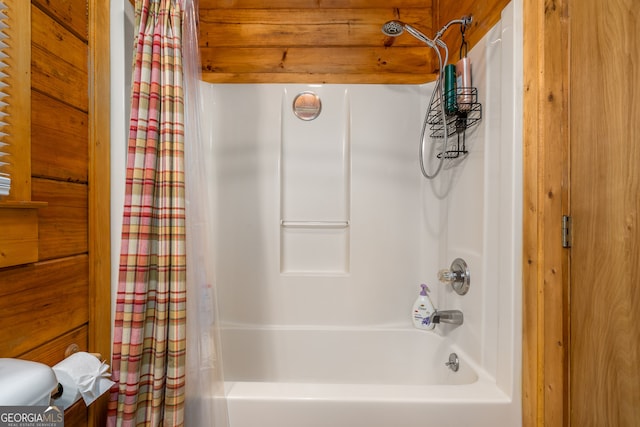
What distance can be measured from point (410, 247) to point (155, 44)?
1526mm

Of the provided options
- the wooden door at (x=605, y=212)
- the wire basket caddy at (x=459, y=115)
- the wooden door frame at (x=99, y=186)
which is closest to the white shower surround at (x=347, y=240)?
the wire basket caddy at (x=459, y=115)

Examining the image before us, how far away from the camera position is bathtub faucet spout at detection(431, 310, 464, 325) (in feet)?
4.42

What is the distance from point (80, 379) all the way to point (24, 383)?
171mm

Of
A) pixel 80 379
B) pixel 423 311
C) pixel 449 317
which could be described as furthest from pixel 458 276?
pixel 80 379

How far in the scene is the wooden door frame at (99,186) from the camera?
88 cm

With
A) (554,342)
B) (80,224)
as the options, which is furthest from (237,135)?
(554,342)

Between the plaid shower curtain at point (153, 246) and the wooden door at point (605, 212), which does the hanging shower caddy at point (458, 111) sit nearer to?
the wooden door at point (605, 212)

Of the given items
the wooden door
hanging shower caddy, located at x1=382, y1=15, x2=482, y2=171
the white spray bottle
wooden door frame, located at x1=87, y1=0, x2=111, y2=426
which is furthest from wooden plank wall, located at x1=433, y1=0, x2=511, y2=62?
wooden door frame, located at x1=87, y1=0, x2=111, y2=426

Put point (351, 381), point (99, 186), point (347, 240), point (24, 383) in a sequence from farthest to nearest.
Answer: point (347, 240) < point (351, 381) < point (99, 186) < point (24, 383)

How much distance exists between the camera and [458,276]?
1.35 meters

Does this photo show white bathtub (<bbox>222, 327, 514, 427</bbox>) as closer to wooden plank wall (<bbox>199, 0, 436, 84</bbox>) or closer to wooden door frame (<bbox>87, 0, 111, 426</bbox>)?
wooden door frame (<bbox>87, 0, 111, 426</bbox>)

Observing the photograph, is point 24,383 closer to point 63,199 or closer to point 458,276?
point 63,199

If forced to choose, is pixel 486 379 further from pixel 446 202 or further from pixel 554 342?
pixel 446 202

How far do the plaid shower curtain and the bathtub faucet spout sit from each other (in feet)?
3.76
